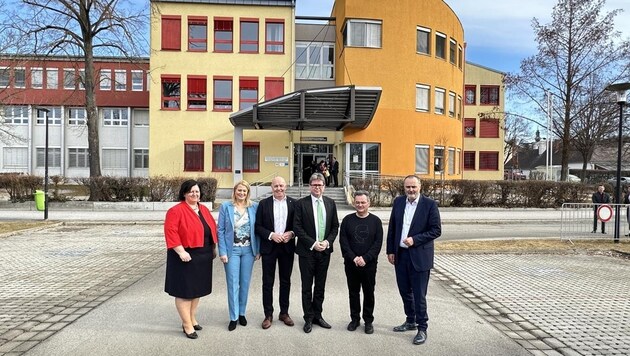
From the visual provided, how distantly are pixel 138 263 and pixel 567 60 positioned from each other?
32067mm

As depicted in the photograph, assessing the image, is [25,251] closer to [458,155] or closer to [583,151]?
[458,155]

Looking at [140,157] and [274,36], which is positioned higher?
[274,36]

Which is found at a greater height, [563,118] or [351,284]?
[563,118]

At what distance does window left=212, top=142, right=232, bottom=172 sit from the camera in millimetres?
30609

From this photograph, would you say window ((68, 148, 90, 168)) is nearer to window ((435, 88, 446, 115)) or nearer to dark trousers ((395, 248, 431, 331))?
window ((435, 88, 446, 115))

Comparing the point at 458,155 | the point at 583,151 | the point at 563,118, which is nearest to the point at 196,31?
the point at 458,155

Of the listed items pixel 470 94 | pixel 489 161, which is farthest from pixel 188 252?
pixel 470 94

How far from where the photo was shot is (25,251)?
10594 mm

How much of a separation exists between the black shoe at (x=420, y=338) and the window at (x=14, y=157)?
4618cm

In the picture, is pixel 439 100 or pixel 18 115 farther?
pixel 18 115

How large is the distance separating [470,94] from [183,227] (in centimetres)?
4664

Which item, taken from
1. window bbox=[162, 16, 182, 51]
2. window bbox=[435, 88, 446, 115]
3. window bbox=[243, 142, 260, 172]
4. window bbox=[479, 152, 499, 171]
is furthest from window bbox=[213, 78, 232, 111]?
window bbox=[479, 152, 499, 171]

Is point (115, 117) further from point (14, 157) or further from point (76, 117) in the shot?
point (14, 157)

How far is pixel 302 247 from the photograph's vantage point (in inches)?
210
